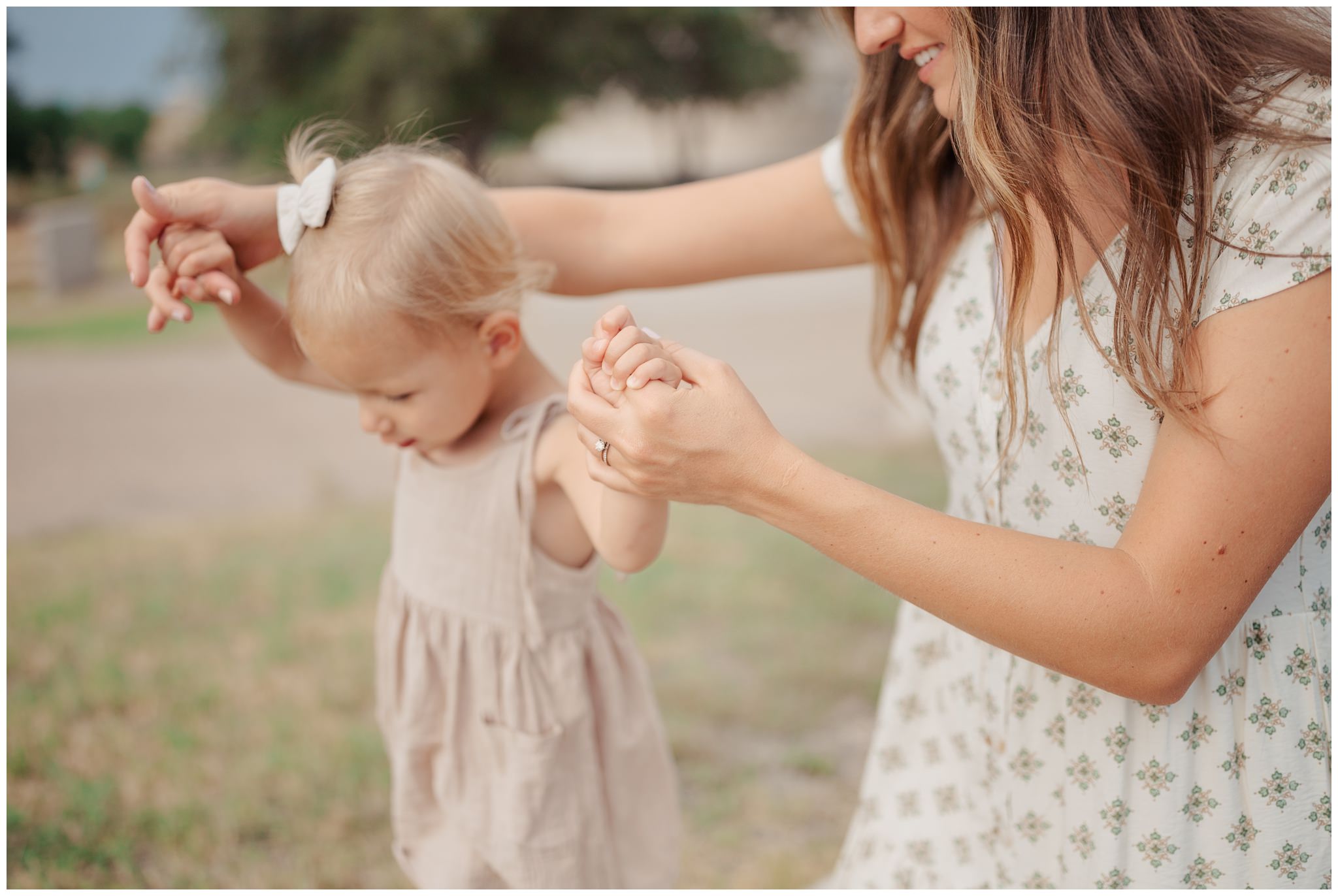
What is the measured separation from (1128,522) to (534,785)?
94 centimetres

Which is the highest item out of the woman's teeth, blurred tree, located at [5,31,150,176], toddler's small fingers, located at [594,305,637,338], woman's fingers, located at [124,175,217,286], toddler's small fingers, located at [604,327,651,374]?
blurred tree, located at [5,31,150,176]

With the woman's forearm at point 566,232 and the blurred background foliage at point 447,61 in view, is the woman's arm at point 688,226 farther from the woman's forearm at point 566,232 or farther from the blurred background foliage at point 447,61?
the blurred background foliage at point 447,61

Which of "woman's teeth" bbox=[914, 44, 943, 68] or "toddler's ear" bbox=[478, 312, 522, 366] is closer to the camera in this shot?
"woman's teeth" bbox=[914, 44, 943, 68]

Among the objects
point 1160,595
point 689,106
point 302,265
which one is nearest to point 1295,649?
point 1160,595

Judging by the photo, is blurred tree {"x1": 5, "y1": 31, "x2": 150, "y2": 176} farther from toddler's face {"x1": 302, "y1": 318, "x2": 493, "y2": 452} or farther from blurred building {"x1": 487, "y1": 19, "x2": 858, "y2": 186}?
blurred building {"x1": 487, "y1": 19, "x2": 858, "y2": 186}

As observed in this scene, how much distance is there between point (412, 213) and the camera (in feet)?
4.88

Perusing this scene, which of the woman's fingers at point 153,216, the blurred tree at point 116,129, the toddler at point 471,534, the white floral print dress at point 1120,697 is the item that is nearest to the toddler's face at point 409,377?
the toddler at point 471,534

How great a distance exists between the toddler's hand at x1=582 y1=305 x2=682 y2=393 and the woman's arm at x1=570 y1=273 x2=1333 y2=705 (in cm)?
3

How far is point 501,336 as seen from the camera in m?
1.56

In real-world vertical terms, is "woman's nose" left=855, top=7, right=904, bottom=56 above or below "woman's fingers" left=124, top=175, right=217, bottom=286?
above

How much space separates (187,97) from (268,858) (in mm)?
13851

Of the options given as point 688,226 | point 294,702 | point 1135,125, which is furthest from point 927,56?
point 294,702

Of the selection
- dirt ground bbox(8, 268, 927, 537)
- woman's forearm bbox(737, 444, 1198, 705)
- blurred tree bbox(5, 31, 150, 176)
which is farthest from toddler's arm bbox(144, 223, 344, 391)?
blurred tree bbox(5, 31, 150, 176)

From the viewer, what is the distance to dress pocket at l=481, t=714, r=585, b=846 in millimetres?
1634
